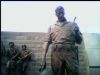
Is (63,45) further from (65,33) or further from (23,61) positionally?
(23,61)


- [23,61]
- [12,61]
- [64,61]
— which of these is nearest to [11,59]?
[12,61]

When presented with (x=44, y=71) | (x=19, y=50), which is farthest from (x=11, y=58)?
(x=44, y=71)

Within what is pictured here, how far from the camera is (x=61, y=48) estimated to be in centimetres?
607

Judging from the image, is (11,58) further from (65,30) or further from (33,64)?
(65,30)

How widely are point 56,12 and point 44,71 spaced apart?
1.05 metres

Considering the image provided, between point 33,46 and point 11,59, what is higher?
point 33,46

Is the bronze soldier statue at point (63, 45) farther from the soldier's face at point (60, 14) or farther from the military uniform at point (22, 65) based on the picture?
the military uniform at point (22, 65)

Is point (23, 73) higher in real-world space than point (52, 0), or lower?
lower

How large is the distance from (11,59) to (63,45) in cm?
147

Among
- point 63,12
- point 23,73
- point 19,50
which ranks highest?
point 63,12

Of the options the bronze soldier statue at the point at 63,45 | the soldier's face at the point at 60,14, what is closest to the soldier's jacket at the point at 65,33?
the bronze soldier statue at the point at 63,45

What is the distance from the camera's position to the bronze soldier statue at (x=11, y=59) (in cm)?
710

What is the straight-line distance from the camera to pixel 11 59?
7133 mm

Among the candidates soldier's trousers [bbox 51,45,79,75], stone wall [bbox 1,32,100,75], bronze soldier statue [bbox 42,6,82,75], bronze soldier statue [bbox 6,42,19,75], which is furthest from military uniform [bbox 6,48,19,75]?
soldier's trousers [bbox 51,45,79,75]
